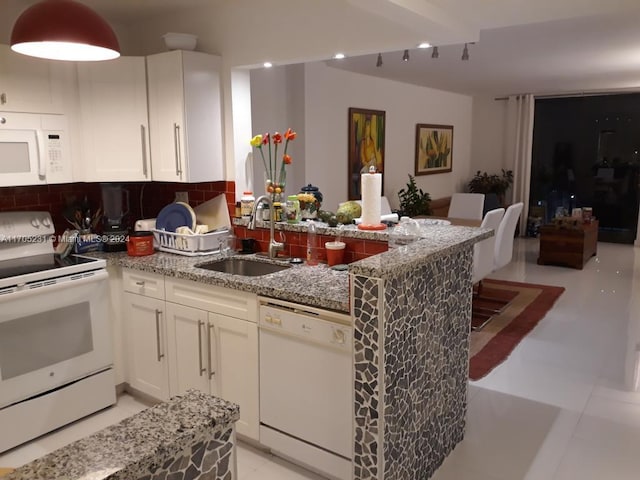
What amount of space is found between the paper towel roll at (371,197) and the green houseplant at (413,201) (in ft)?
13.0

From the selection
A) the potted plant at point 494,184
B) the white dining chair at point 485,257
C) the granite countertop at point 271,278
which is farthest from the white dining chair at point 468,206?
the granite countertop at point 271,278

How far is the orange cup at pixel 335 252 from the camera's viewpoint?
2.89 m

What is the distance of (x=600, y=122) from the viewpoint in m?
8.55

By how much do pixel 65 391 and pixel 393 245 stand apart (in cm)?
203

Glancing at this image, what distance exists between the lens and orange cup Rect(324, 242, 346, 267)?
2893 mm

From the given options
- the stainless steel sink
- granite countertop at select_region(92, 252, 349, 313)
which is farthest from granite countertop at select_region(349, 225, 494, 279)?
the stainless steel sink

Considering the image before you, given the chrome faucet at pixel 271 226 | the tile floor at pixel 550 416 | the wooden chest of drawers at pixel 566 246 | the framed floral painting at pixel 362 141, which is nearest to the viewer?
the tile floor at pixel 550 416

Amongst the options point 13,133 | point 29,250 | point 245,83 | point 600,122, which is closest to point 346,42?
point 245,83

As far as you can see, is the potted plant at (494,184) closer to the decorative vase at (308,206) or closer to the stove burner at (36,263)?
the decorative vase at (308,206)

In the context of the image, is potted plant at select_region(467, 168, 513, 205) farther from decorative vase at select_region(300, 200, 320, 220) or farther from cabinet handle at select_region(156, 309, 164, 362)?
cabinet handle at select_region(156, 309, 164, 362)

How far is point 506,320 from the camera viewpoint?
4.77 m

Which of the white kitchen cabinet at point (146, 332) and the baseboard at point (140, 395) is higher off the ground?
the white kitchen cabinet at point (146, 332)

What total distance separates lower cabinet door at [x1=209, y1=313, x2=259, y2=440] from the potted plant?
7.37 metres

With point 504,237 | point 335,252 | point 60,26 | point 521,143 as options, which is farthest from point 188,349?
point 521,143
